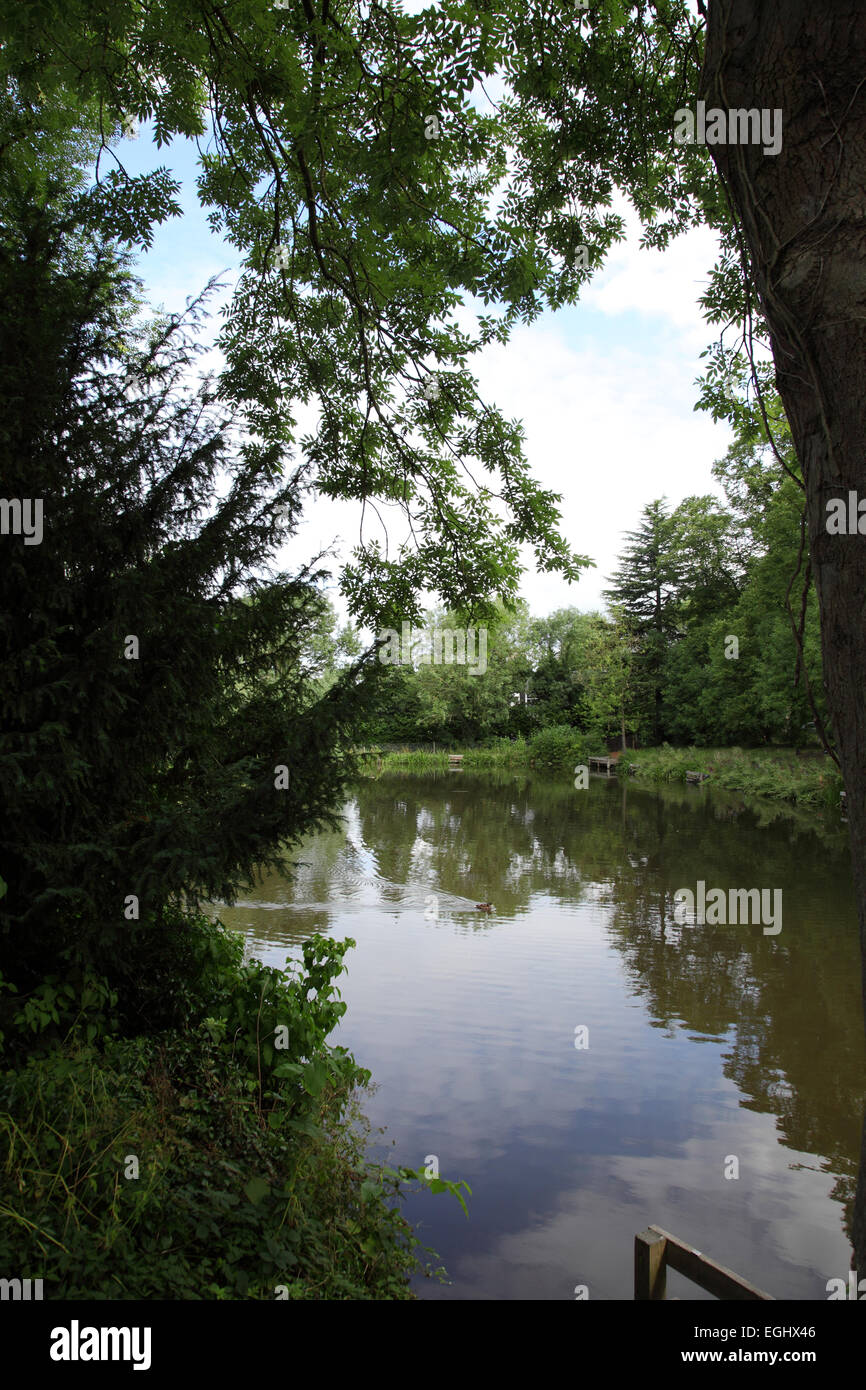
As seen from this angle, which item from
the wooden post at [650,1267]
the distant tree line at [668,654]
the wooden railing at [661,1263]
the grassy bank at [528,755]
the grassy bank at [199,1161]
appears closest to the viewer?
the grassy bank at [199,1161]

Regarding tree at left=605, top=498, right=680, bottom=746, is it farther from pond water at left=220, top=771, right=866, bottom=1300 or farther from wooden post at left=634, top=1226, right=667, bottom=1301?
wooden post at left=634, top=1226, right=667, bottom=1301

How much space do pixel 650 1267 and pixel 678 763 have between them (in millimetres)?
30067

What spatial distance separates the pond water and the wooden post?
0.84m

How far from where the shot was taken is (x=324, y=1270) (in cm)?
308

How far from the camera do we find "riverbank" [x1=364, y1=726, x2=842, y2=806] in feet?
75.0

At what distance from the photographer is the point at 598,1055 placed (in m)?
6.45

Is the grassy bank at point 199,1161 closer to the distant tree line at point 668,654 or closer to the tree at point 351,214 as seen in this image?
the tree at point 351,214

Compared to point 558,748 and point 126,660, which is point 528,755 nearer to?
point 558,748

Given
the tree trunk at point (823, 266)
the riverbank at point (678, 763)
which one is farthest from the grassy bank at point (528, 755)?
the tree trunk at point (823, 266)

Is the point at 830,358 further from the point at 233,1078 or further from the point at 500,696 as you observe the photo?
the point at 500,696

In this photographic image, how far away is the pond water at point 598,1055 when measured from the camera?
14.1 ft

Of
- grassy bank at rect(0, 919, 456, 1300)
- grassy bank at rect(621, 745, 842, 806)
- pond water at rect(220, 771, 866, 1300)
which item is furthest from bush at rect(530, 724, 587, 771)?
grassy bank at rect(0, 919, 456, 1300)

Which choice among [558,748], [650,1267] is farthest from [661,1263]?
[558,748]

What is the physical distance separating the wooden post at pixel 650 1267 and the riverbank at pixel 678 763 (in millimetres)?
9157
